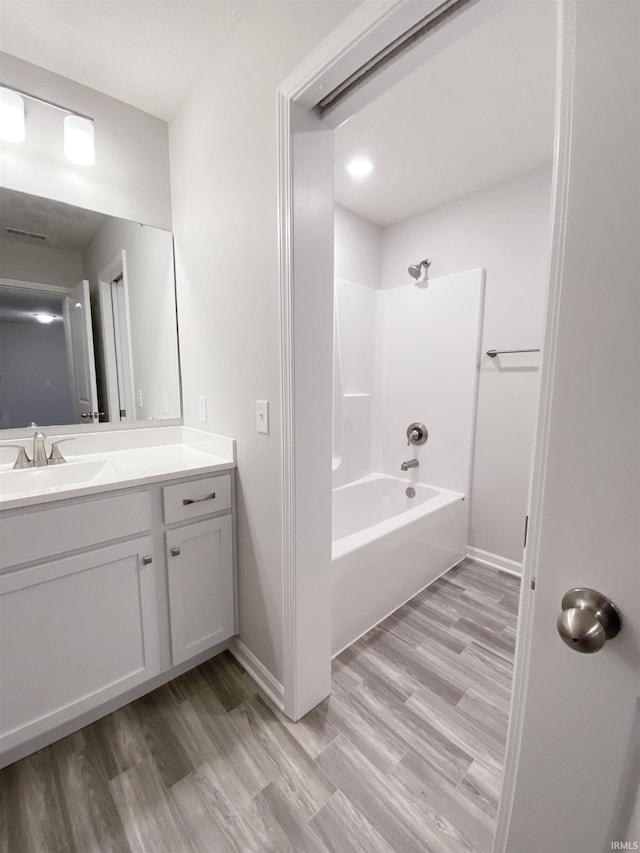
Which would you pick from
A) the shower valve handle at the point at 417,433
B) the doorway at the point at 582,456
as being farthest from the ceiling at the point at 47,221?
the shower valve handle at the point at 417,433

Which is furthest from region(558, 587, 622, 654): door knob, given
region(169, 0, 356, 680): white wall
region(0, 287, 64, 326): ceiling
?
region(0, 287, 64, 326): ceiling

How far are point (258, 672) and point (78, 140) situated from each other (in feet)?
7.58

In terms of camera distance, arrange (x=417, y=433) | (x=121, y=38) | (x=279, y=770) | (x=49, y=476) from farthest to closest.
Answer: (x=417, y=433), (x=49, y=476), (x=121, y=38), (x=279, y=770)

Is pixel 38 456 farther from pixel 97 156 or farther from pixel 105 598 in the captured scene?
pixel 97 156

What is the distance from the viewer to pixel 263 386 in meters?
1.25

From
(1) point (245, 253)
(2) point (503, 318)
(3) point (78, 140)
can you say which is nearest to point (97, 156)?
(3) point (78, 140)

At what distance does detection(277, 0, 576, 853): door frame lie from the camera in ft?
2.68

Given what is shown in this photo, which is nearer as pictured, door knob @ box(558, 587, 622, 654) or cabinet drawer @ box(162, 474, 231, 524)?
door knob @ box(558, 587, 622, 654)

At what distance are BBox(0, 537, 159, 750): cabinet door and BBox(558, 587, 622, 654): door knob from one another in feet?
4.27

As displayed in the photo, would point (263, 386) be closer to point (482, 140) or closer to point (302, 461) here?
point (302, 461)

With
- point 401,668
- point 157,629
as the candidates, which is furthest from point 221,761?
point 401,668

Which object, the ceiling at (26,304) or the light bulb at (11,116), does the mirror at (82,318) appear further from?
the light bulb at (11,116)

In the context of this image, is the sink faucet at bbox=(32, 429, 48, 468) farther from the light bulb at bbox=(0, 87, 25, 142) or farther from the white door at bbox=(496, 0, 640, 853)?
the white door at bbox=(496, 0, 640, 853)

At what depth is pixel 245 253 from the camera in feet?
4.19
